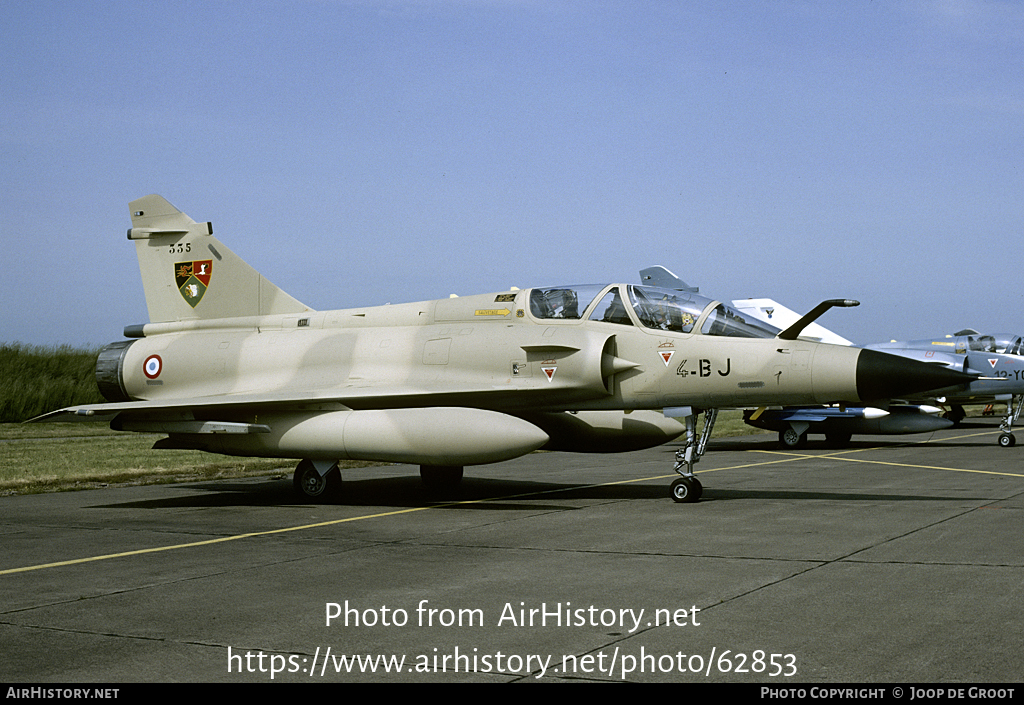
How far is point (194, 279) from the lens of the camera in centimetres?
1480

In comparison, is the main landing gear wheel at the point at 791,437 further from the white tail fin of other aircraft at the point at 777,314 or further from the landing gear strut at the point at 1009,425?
the white tail fin of other aircraft at the point at 777,314

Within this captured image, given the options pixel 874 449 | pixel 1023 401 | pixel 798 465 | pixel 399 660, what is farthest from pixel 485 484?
pixel 1023 401

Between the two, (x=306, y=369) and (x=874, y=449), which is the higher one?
(x=306, y=369)

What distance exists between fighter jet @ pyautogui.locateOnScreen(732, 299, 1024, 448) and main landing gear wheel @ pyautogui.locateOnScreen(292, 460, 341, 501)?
1301 cm

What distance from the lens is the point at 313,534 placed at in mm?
9289

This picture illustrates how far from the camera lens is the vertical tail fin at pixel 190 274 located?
14680 mm

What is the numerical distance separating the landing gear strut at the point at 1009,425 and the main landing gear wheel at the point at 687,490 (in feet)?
46.2

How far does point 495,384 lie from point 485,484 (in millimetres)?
2952

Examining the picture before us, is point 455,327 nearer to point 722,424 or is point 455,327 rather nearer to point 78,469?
point 78,469

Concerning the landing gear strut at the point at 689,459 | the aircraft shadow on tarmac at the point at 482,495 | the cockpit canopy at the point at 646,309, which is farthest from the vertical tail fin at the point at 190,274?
the landing gear strut at the point at 689,459

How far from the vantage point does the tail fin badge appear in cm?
1475

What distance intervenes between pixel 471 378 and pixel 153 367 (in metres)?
5.09

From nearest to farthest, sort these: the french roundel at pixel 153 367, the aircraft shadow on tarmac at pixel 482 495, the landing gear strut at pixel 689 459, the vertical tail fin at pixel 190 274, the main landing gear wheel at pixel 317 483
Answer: the landing gear strut at pixel 689 459 → the aircraft shadow on tarmac at pixel 482 495 → the main landing gear wheel at pixel 317 483 → the french roundel at pixel 153 367 → the vertical tail fin at pixel 190 274
